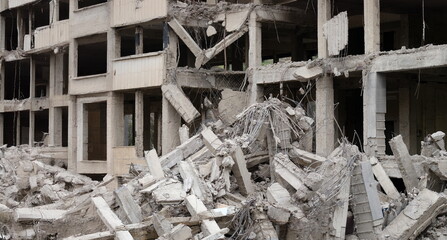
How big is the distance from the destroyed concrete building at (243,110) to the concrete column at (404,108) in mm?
55

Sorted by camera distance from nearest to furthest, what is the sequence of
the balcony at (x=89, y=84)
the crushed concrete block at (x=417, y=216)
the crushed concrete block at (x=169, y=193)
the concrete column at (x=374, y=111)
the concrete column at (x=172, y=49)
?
1. the crushed concrete block at (x=417, y=216)
2. the crushed concrete block at (x=169, y=193)
3. the concrete column at (x=374, y=111)
4. the concrete column at (x=172, y=49)
5. the balcony at (x=89, y=84)

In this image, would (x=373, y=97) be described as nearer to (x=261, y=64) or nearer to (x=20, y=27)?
(x=261, y=64)

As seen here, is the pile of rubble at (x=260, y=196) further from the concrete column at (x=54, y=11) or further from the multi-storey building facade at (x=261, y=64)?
the concrete column at (x=54, y=11)

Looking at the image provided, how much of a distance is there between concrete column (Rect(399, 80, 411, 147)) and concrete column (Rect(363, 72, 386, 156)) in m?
3.28

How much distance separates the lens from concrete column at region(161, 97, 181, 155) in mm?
24266

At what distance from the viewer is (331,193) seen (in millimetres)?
14516

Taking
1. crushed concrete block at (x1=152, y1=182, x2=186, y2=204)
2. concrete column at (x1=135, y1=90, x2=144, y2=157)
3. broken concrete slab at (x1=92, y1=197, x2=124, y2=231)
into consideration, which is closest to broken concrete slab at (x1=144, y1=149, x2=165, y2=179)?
crushed concrete block at (x1=152, y1=182, x2=186, y2=204)

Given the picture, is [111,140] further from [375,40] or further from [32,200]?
[375,40]

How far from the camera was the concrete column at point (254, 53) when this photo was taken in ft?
78.7

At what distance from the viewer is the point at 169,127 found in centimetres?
2438

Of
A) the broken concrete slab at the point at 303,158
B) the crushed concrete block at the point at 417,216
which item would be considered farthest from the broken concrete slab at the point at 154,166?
the crushed concrete block at the point at 417,216

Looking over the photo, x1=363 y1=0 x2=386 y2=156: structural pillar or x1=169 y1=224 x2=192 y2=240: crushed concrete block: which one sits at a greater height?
x1=363 y1=0 x2=386 y2=156: structural pillar

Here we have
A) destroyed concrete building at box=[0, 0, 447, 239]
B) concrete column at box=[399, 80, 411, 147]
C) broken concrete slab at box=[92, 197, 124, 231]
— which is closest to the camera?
destroyed concrete building at box=[0, 0, 447, 239]

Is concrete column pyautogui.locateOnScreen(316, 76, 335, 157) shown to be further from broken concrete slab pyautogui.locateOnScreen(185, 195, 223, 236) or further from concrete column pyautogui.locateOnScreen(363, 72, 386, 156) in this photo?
broken concrete slab pyautogui.locateOnScreen(185, 195, 223, 236)
